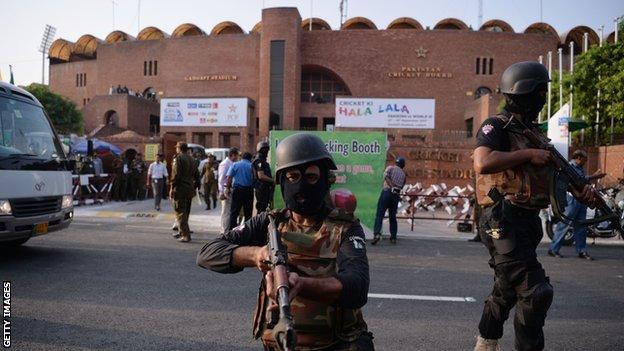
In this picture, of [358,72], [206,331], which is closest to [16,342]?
[206,331]

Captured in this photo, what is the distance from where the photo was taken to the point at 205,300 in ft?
16.6

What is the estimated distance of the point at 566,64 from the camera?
43500 mm

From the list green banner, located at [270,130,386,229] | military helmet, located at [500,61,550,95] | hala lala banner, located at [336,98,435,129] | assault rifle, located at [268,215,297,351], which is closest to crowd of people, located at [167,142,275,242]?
green banner, located at [270,130,386,229]

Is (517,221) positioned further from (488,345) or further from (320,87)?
(320,87)

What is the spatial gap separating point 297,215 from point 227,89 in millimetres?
45481

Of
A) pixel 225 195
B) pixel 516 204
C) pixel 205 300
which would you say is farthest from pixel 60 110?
pixel 516 204

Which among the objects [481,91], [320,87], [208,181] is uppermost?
[320,87]

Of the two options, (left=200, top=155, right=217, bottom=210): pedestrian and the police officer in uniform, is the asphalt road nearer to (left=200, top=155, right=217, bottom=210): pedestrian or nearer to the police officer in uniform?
the police officer in uniform

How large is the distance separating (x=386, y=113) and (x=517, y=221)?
25.9 m

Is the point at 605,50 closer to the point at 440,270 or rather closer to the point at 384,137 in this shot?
the point at 384,137

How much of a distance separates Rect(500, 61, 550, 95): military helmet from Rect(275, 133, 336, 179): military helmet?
1.68m

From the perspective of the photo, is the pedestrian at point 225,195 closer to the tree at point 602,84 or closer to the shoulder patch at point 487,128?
the shoulder patch at point 487,128

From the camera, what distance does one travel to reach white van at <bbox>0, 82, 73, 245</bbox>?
6016 millimetres

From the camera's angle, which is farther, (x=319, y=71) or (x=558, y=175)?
(x=319, y=71)
